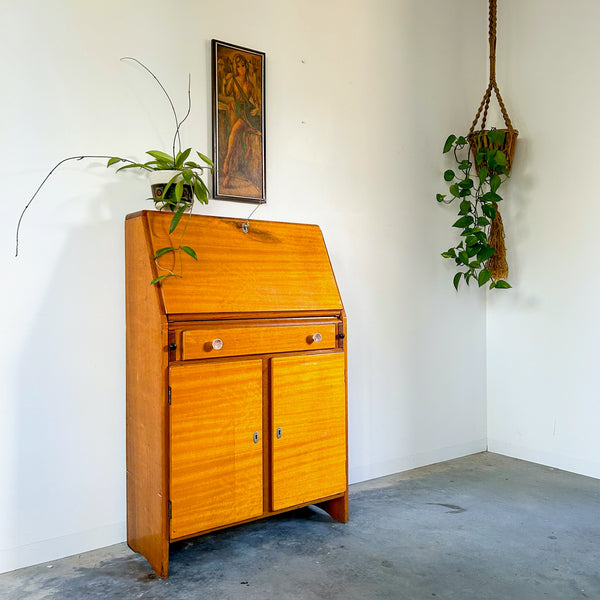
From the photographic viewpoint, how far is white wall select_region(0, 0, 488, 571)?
2143 mm

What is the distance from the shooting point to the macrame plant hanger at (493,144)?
3352mm

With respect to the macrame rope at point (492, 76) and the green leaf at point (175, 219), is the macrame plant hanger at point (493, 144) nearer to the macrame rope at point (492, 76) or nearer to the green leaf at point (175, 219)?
the macrame rope at point (492, 76)

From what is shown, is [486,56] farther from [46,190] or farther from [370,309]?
[46,190]

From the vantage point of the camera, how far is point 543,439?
11.0ft

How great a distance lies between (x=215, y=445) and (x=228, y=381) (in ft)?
0.79

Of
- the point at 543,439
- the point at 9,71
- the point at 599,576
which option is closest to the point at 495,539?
the point at 599,576

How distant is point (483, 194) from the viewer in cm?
350

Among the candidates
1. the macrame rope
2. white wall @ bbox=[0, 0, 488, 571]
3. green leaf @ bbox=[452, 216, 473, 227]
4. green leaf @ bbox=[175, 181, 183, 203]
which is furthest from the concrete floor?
the macrame rope

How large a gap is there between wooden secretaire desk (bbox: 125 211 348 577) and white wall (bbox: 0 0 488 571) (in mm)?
203

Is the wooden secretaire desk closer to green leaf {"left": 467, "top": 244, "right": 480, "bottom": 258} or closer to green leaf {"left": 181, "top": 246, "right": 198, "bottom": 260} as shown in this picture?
green leaf {"left": 181, "top": 246, "right": 198, "bottom": 260}

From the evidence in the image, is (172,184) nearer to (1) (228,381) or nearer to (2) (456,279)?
(1) (228,381)

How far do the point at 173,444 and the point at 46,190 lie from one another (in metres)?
1.10

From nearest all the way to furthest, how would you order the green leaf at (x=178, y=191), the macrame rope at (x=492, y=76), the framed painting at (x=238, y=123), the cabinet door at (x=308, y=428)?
the green leaf at (x=178, y=191)
the cabinet door at (x=308, y=428)
the framed painting at (x=238, y=123)
the macrame rope at (x=492, y=76)

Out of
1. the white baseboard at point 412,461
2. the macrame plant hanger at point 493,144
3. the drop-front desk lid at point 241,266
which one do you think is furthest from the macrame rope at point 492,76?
the white baseboard at point 412,461
